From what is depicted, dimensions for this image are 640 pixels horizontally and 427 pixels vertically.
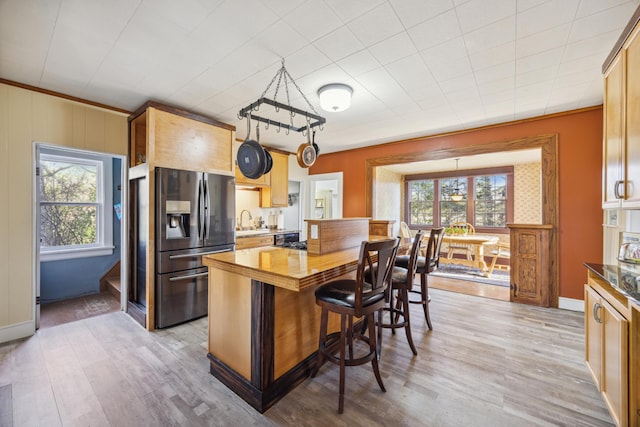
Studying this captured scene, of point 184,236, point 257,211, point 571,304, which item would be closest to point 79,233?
point 184,236

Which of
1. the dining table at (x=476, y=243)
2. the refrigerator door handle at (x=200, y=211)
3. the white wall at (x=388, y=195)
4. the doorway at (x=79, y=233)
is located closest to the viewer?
the refrigerator door handle at (x=200, y=211)

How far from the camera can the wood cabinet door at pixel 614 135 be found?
1817 millimetres

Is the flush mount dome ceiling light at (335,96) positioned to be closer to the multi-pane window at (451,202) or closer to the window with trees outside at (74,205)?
the window with trees outside at (74,205)

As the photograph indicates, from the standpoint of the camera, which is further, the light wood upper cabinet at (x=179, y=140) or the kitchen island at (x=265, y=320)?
the light wood upper cabinet at (x=179, y=140)

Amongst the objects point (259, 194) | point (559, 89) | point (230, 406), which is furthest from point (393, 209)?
point (230, 406)

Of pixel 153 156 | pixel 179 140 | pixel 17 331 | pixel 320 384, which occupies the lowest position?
pixel 320 384

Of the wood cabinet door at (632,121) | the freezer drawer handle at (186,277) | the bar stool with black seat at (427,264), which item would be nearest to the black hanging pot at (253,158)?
the freezer drawer handle at (186,277)

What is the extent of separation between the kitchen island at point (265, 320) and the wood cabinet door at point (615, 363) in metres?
1.45

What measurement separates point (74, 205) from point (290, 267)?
4.17 metres

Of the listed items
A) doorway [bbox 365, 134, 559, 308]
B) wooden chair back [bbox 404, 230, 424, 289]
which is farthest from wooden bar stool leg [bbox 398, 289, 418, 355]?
doorway [bbox 365, 134, 559, 308]

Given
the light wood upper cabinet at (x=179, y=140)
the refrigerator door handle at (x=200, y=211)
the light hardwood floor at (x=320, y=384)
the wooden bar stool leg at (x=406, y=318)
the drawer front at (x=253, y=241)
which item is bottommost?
the light hardwood floor at (x=320, y=384)

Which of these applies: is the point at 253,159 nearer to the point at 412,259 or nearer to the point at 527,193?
the point at 412,259

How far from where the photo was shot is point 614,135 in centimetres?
192

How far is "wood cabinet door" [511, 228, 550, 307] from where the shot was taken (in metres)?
3.57
